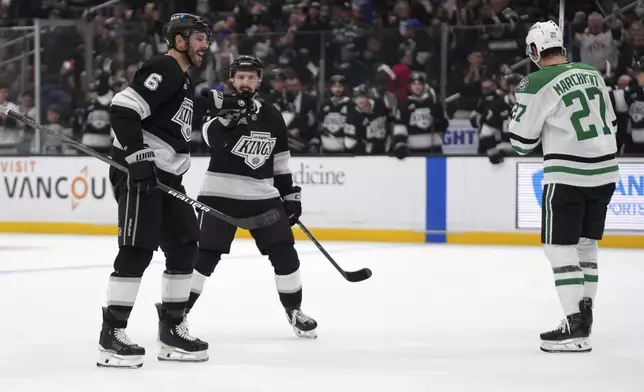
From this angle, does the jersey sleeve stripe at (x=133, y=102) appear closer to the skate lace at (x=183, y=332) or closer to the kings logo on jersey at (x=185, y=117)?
the kings logo on jersey at (x=185, y=117)

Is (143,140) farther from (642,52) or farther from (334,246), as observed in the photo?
(642,52)

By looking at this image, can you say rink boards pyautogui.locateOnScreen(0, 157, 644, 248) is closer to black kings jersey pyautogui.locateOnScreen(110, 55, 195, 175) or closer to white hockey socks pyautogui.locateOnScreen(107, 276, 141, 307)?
black kings jersey pyautogui.locateOnScreen(110, 55, 195, 175)

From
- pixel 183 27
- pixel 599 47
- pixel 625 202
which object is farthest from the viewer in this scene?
pixel 599 47

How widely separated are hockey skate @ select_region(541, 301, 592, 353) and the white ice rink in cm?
6

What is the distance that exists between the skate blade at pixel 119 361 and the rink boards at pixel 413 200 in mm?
6077

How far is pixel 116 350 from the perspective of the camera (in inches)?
155

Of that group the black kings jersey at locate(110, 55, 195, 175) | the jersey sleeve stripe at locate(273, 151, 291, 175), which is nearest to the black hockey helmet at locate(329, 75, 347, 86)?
the jersey sleeve stripe at locate(273, 151, 291, 175)

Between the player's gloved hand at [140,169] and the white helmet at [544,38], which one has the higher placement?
the white helmet at [544,38]

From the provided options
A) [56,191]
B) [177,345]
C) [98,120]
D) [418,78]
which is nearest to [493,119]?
[418,78]

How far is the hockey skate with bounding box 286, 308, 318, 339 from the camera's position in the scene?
468cm

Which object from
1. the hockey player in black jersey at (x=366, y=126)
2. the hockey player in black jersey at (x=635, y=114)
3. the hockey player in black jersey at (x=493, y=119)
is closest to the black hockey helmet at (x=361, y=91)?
the hockey player in black jersey at (x=366, y=126)

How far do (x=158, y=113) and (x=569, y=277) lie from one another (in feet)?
5.94

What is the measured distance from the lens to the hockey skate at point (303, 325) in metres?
4.68

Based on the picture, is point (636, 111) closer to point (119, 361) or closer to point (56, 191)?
point (56, 191)
